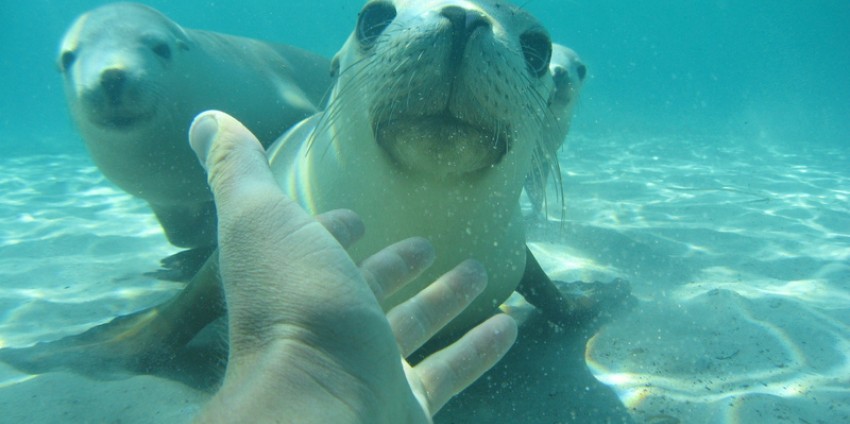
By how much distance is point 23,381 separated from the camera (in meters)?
1.96

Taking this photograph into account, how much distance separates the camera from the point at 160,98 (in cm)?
324

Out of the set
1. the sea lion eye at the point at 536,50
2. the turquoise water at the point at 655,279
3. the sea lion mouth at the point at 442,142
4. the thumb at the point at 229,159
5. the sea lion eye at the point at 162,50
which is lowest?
the turquoise water at the point at 655,279

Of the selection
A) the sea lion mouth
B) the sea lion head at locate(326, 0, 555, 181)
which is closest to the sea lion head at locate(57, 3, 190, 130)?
the sea lion head at locate(326, 0, 555, 181)

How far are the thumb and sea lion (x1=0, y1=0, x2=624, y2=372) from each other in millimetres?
627

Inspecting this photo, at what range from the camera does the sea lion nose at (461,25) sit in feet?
5.15

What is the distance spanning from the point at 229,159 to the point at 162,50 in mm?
2873

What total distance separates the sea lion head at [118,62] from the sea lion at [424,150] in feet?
4.57

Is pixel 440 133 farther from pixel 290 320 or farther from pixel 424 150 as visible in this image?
pixel 290 320

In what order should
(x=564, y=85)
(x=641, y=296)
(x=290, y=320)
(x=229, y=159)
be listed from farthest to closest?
(x=564, y=85)
(x=641, y=296)
(x=229, y=159)
(x=290, y=320)

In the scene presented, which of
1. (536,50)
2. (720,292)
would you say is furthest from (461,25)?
(720,292)

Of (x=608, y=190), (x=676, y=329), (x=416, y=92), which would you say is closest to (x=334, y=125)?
(x=416, y=92)

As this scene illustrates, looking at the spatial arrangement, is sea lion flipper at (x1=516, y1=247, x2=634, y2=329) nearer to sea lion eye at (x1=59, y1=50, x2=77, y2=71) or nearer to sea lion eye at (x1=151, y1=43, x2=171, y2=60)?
sea lion eye at (x1=151, y1=43, x2=171, y2=60)

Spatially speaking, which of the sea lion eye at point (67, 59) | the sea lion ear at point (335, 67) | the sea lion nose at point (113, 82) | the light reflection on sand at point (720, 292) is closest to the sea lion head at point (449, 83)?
the sea lion ear at point (335, 67)

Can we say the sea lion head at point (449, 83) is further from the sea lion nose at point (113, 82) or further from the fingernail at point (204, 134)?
the sea lion nose at point (113, 82)
